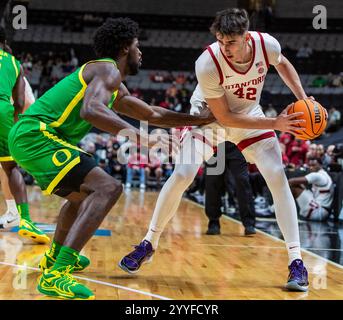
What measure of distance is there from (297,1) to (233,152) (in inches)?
798

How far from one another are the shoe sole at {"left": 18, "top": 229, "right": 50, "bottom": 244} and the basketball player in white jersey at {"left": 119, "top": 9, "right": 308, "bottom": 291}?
4.84ft

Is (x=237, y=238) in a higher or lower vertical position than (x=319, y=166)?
lower

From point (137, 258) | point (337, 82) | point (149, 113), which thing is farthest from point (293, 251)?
point (337, 82)

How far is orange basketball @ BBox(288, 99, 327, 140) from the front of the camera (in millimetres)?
3732

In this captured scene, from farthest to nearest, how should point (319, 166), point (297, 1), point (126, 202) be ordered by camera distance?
point (297, 1) < point (126, 202) < point (319, 166)

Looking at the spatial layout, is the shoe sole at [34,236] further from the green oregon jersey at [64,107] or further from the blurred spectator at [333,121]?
the blurred spectator at [333,121]

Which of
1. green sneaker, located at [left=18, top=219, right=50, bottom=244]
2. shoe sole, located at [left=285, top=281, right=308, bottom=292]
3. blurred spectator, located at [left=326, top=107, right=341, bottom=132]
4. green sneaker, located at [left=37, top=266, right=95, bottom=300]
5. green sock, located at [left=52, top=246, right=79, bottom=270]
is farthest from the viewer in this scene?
blurred spectator, located at [left=326, top=107, right=341, bottom=132]

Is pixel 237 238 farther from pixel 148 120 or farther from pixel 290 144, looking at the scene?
pixel 290 144

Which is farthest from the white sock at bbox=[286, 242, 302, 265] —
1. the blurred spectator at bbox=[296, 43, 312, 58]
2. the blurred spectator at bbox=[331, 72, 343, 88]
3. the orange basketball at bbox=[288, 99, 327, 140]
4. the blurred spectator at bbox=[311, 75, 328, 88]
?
the blurred spectator at bbox=[296, 43, 312, 58]

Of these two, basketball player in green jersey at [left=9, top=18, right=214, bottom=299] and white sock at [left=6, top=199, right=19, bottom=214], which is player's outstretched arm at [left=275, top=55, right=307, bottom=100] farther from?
white sock at [left=6, top=199, right=19, bottom=214]

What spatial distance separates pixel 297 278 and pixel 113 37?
182cm

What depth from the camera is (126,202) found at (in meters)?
11.0

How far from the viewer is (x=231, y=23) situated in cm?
360
